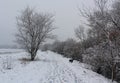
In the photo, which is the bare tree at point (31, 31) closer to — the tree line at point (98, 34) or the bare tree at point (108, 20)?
the tree line at point (98, 34)

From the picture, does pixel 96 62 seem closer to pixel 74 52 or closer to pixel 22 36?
pixel 22 36

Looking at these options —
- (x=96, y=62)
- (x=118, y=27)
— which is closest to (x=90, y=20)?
(x=118, y=27)

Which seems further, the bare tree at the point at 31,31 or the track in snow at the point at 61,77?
the bare tree at the point at 31,31

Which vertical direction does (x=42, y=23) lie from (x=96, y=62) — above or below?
above

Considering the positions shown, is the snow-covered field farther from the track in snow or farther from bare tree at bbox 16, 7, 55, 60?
bare tree at bbox 16, 7, 55, 60

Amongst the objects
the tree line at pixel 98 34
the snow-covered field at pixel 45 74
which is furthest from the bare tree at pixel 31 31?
the snow-covered field at pixel 45 74

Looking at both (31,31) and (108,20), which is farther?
(31,31)

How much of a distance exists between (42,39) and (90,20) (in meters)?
18.7

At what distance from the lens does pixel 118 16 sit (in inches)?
465

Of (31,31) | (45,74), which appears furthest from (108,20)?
(31,31)

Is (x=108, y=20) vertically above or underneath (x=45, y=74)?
above

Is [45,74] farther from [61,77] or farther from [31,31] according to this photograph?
[31,31]

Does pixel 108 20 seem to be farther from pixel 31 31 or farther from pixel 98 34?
pixel 31 31

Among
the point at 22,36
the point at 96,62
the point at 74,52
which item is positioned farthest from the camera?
the point at 74,52
